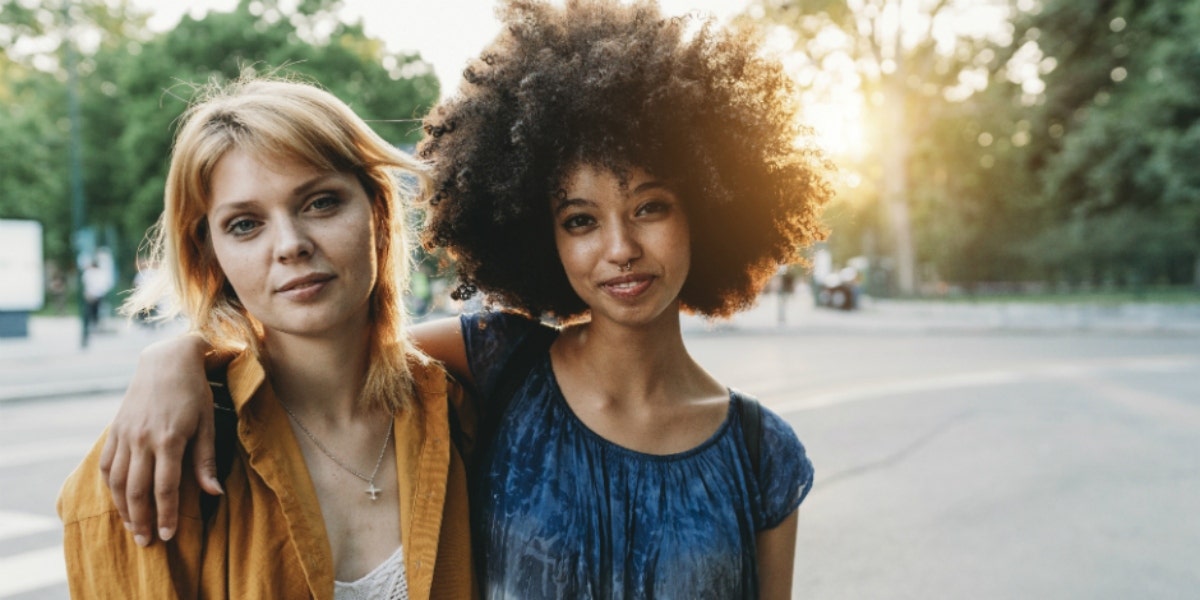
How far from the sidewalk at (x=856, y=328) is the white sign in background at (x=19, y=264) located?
96 cm

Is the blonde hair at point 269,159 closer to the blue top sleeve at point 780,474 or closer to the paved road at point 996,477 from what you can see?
the blue top sleeve at point 780,474

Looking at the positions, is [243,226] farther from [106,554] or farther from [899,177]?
[899,177]

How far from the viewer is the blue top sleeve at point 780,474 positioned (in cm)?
205

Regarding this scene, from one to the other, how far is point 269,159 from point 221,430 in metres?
0.56

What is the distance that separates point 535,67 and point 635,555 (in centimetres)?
121

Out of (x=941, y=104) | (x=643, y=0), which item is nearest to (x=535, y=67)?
(x=643, y=0)

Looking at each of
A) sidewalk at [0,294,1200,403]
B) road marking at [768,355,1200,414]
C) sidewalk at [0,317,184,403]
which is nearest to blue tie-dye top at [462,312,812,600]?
road marking at [768,355,1200,414]

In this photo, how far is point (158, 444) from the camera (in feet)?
5.35

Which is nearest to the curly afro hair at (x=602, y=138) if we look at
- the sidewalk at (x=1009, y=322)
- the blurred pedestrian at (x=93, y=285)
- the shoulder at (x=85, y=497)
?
the shoulder at (x=85, y=497)

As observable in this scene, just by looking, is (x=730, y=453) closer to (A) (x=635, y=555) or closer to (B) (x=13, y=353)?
(A) (x=635, y=555)

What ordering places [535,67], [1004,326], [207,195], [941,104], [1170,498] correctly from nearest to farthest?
[207,195], [535,67], [1170,498], [1004,326], [941,104]

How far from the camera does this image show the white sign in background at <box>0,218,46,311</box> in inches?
703

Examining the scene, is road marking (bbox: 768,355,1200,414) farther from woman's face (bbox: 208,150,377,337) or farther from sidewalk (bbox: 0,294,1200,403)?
woman's face (bbox: 208,150,377,337)

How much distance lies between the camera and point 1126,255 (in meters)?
24.0
